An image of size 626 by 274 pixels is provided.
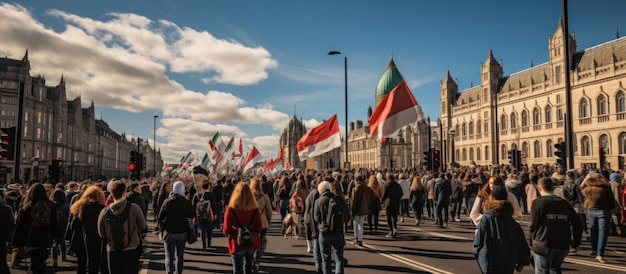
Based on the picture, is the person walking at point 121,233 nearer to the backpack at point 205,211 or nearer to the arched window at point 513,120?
the backpack at point 205,211

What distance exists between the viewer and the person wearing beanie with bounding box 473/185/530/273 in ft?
18.1

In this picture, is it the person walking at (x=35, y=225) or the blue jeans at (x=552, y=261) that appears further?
the person walking at (x=35, y=225)

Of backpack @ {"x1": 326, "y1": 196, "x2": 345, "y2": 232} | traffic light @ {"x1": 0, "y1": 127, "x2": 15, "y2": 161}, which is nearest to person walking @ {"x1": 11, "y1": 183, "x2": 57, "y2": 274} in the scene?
backpack @ {"x1": 326, "y1": 196, "x2": 345, "y2": 232}

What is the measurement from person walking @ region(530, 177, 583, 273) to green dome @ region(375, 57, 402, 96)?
92.0 meters

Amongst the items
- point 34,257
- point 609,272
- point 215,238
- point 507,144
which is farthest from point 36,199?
point 507,144

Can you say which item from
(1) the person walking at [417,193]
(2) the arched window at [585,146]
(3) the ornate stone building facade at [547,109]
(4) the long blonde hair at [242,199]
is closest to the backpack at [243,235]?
(4) the long blonde hair at [242,199]

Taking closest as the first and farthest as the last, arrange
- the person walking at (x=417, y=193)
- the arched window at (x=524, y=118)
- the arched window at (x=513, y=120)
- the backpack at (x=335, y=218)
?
the backpack at (x=335, y=218) → the person walking at (x=417, y=193) → the arched window at (x=524, y=118) → the arched window at (x=513, y=120)

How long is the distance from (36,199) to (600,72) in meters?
51.8

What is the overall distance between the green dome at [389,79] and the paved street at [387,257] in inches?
3373

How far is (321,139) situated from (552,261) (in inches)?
691

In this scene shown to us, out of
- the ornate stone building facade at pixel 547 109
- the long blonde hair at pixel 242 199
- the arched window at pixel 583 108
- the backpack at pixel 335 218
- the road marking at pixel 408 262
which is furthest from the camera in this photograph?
the arched window at pixel 583 108

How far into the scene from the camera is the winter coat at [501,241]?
5.53 metres

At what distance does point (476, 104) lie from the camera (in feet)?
230

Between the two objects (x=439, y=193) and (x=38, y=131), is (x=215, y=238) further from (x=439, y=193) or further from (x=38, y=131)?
(x=38, y=131)
